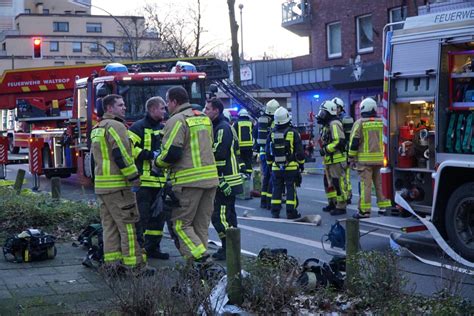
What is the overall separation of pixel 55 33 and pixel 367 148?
282 feet

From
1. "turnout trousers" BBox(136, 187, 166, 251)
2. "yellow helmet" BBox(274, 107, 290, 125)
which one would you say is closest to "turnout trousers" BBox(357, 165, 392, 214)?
"yellow helmet" BBox(274, 107, 290, 125)

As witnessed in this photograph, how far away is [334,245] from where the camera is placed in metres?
9.72

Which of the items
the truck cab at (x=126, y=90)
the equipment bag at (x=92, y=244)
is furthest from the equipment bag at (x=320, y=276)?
the truck cab at (x=126, y=90)

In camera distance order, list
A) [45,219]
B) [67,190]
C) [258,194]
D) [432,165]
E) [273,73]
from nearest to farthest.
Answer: [432,165] → [45,219] → [258,194] → [67,190] → [273,73]

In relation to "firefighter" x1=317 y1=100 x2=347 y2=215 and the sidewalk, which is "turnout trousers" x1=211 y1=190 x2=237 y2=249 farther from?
"firefighter" x1=317 y1=100 x2=347 y2=215

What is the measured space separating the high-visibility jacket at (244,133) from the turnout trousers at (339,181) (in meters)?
2.10

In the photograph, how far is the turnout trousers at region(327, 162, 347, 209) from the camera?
13258 mm

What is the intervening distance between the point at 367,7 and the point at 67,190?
17063mm

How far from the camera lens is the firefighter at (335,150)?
13.1 m

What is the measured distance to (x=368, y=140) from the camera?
39.6 feet

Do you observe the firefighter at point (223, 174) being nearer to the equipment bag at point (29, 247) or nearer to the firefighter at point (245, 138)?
the equipment bag at point (29, 247)

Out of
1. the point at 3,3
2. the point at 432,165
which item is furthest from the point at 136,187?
the point at 3,3

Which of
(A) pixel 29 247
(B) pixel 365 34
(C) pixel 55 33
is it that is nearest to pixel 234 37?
(B) pixel 365 34

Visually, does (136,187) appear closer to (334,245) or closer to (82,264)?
(82,264)
